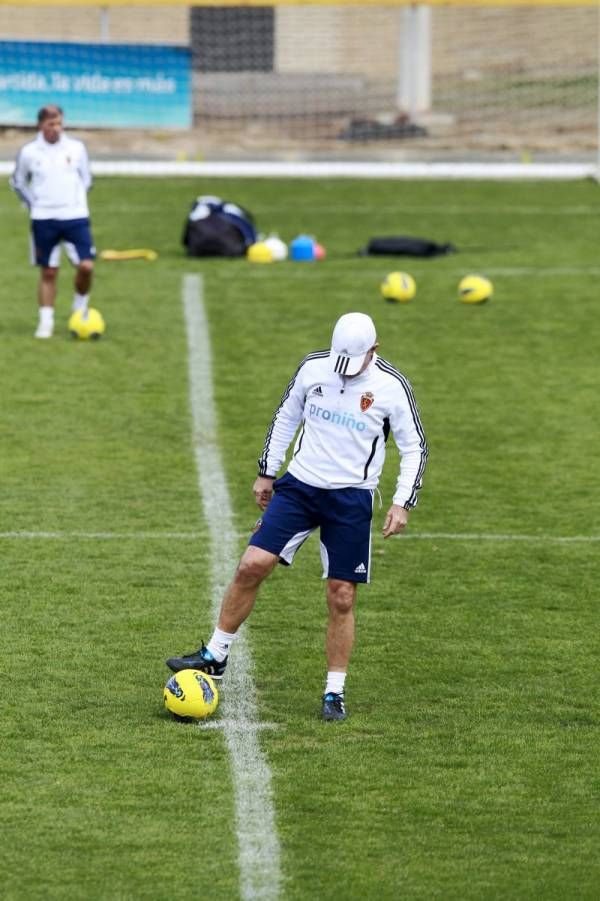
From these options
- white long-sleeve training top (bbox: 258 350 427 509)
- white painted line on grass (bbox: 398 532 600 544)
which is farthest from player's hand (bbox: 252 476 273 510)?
white painted line on grass (bbox: 398 532 600 544)

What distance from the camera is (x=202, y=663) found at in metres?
8.26

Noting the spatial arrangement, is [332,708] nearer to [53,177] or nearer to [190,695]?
[190,695]

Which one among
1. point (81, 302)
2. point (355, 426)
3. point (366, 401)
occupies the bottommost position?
point (81, 302)

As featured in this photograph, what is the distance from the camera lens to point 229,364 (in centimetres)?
1630

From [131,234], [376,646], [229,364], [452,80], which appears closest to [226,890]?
[376,646]

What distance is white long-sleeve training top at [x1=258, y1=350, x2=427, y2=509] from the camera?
7848mm

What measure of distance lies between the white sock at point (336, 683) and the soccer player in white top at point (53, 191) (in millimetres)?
9217

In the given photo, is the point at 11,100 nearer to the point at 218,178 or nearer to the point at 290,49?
the point at 218,178

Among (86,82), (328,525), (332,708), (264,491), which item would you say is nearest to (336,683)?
(332,708)

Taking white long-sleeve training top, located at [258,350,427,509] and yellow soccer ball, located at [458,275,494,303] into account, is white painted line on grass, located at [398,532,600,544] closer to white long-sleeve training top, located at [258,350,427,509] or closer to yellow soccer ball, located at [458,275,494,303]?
white long-sleeve training top, located at [258,350,427,509]

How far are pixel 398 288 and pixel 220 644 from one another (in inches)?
438

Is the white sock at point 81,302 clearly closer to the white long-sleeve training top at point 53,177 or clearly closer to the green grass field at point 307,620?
the green grass field at point 307,620

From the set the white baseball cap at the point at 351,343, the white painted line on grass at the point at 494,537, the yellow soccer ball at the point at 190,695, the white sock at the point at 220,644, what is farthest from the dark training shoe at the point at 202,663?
the white painted line on grass at the point at 494,537

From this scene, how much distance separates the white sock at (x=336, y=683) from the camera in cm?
801
